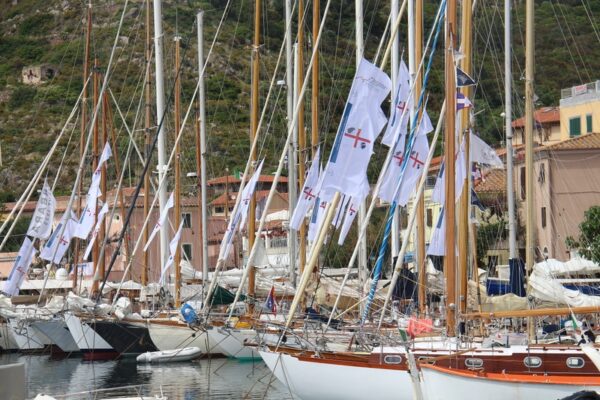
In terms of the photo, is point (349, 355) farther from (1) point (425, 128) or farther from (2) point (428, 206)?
(2) point (428, 206)

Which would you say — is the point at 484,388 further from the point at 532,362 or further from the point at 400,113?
the point at 400,113

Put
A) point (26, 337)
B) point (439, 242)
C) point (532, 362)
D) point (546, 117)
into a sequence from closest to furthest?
point (532, 362), point (439, 242), point (26, 337), point (546, 117)

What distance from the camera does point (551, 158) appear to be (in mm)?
63406

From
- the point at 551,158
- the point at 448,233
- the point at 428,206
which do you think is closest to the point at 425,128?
the point at 448,233

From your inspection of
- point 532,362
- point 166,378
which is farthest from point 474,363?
point 166,378

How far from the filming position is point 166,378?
38688 millimetres

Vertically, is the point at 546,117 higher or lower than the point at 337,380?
higher

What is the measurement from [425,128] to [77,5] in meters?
158

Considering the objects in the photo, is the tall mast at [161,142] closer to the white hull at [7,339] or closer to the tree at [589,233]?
the white hull at [7,339]

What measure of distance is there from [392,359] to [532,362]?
300 cm

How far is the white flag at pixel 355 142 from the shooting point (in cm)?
2706

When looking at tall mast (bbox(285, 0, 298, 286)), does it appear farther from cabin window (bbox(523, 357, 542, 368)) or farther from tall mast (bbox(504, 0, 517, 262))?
cabin window (bbox(523, 357, 542, 368))

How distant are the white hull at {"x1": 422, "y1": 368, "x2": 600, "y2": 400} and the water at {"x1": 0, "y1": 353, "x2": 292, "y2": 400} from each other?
850 cm

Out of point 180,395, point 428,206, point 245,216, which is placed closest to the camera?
point 180,395
